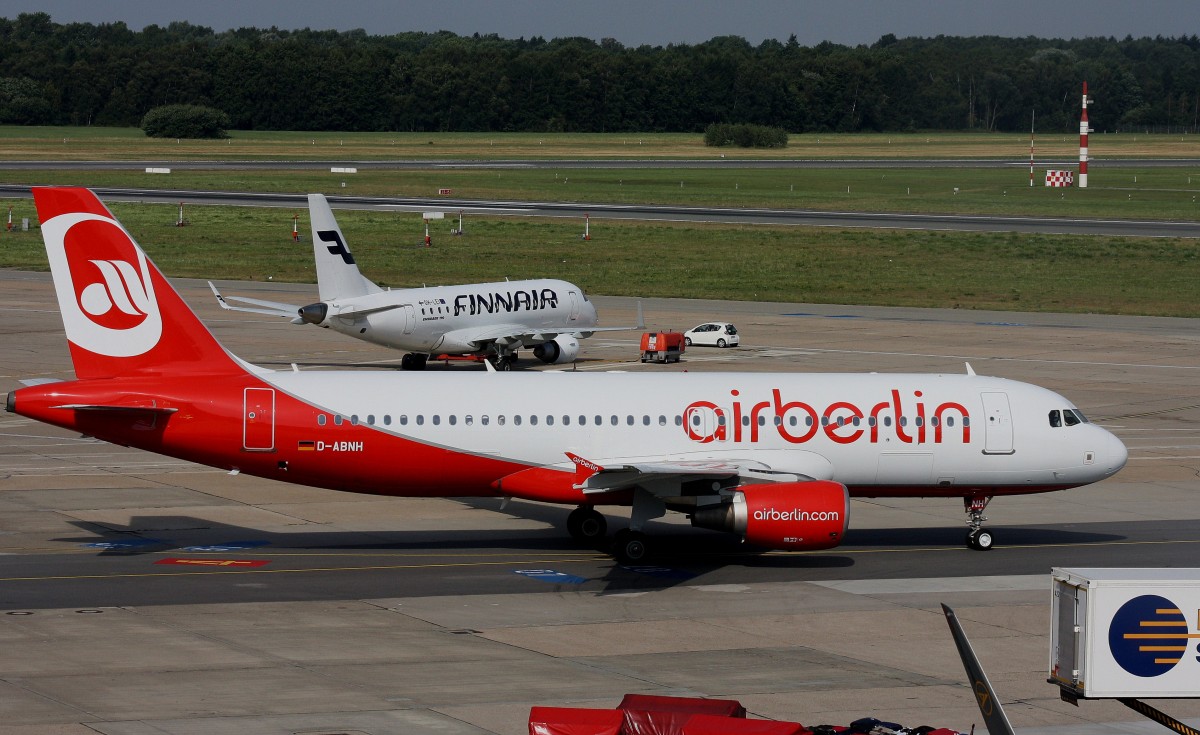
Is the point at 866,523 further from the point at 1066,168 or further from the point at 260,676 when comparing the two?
the point at 1066,168

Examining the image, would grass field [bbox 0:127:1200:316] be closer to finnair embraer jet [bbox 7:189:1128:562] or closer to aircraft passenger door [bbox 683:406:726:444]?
finnair embraer jet [bbox 7:189:1128:562]

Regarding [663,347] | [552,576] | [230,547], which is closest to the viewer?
[552,576]

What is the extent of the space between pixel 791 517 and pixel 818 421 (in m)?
3.63

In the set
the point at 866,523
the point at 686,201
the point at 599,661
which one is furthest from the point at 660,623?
the point at 686,201

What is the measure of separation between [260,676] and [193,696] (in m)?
1.38

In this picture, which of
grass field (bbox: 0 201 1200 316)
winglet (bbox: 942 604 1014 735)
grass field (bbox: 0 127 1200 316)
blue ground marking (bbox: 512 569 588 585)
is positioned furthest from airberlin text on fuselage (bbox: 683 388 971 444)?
grass field (bbox: 0 127 1200 316)

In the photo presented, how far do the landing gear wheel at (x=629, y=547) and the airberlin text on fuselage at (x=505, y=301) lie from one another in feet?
88.9

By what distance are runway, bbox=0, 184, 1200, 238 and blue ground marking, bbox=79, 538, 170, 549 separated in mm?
85511

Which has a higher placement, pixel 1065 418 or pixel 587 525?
pixel 1065 418

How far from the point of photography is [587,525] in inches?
1357

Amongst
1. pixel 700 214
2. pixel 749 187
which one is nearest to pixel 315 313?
pixel 700 214

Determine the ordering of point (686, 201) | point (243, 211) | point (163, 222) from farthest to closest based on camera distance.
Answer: point (686, 201) < point (243, 211) < point (163, 222)

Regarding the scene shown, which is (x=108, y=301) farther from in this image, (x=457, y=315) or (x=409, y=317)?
(x=457, y=315)

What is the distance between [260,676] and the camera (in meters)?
24.0
